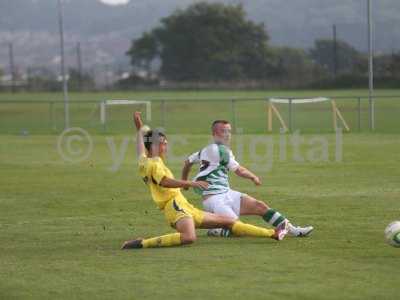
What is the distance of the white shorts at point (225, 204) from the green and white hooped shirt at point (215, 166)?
0.07 m

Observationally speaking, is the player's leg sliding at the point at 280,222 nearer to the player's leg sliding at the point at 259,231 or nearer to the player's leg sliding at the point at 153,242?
the player's leg sliding at the point at 259,231

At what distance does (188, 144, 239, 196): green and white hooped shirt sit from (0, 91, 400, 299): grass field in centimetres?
66

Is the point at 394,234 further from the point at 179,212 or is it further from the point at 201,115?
the point at 201,115

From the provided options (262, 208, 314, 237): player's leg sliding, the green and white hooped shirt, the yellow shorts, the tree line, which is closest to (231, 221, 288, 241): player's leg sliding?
(262, 208, 314, 237): player's leg sliding

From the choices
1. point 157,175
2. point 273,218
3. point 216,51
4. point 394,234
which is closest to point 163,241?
point 157,175

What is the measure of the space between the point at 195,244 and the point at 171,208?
0.54 m

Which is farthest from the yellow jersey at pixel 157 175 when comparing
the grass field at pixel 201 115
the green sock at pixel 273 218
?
the grass field at pixel 201 115

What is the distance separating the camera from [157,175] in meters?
12.3

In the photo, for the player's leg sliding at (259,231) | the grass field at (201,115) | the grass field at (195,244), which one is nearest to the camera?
the grass field at (195,244)

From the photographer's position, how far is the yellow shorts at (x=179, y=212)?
1248cm

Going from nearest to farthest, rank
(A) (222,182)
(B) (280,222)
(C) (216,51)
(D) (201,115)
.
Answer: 1. (B) (280,222)
2. (A) (222,182)
3. (D) (201,115)
4. (C) (216,51)

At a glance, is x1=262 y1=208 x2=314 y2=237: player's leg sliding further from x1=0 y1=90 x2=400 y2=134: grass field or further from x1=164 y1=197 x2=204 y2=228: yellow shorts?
x1=0 y1=90 x2=400 y2=134: grass field

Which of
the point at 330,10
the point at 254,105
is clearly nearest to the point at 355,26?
the point at 330,10

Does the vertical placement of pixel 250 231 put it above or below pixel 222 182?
below
